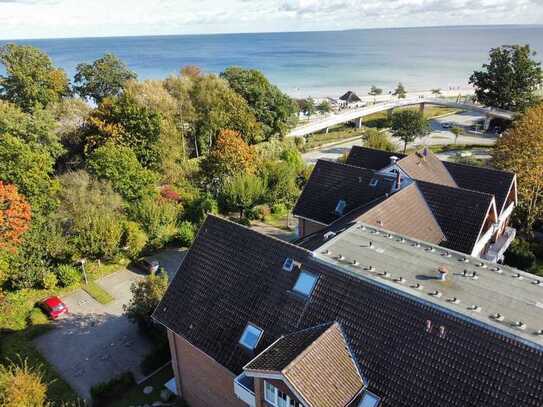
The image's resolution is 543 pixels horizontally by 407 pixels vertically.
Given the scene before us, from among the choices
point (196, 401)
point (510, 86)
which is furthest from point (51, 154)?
point (510, 86)

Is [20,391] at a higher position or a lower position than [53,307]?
higher

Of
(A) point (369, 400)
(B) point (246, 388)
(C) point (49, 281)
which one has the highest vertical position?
(A) point (369, 400)

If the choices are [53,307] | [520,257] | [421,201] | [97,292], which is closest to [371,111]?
[520,257]

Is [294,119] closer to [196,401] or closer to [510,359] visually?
[196,401]

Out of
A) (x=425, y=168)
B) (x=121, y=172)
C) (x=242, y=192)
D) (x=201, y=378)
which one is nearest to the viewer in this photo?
(x=201, y=378)

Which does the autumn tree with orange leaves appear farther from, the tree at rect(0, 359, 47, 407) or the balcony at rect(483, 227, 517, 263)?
the balcony at rect(483, 227, 517, 263)

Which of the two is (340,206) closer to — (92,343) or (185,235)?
(185,235)
